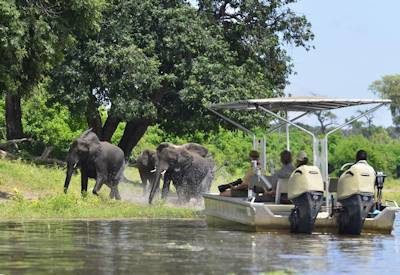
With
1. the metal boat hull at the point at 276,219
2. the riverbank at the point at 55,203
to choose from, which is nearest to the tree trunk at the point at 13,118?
the riverbank at the point at 55,203

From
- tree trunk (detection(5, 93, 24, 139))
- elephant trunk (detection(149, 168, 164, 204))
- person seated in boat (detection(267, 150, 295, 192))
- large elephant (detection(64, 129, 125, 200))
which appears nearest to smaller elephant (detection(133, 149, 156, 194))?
large elephant (detection(64, 129, 125, 200))

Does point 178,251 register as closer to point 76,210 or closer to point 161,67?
point 76,210

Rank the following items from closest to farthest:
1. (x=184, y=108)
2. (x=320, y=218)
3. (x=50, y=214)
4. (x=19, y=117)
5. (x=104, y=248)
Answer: (x=104, y=248) → (x=320, y=218) → (x=50, y=214) → (x=184, y=108) → (x=19, y=117)

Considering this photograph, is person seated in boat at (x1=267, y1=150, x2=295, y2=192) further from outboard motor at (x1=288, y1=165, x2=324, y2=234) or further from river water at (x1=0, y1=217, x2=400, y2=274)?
river water at (x1=0, y1=217, x2=400, y2=274)

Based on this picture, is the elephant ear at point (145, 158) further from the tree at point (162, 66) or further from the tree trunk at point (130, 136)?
the tree trunk at point (130, 136)

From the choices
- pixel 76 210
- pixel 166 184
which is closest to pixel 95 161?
pixel 166 184

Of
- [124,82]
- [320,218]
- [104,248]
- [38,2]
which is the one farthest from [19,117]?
[104,248]

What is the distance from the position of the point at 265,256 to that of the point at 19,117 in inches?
1051

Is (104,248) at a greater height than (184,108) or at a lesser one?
lesser

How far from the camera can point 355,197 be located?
62.2ft

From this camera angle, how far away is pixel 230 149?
5475cm

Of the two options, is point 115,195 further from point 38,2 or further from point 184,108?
point 184,108

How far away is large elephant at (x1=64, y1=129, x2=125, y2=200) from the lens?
27.5 meters

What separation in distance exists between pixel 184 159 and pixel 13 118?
11.9m
